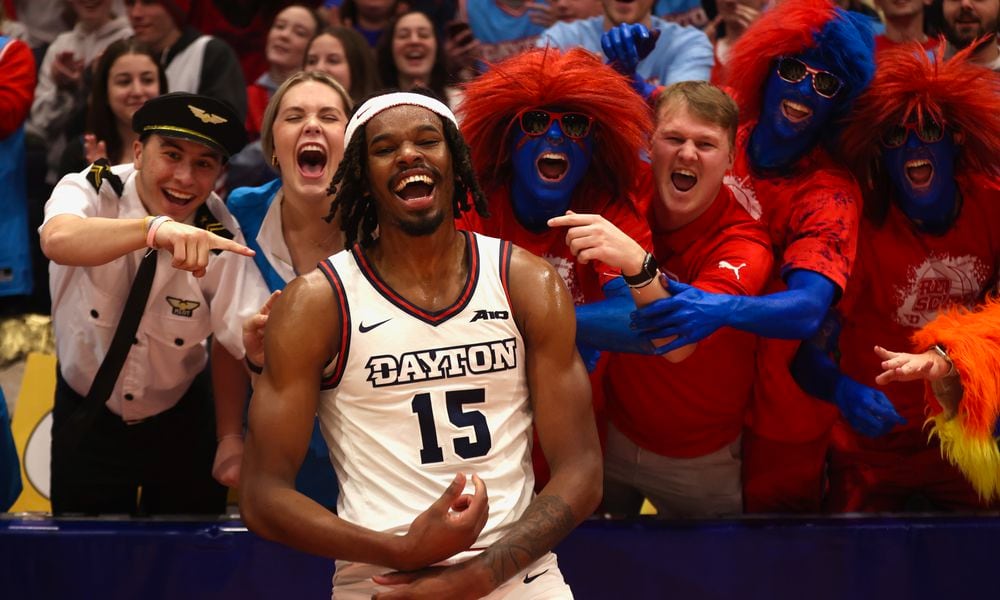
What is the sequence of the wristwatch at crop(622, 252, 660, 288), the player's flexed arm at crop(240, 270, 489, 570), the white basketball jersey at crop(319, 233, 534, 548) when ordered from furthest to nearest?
the wristwatch at crop(622, 252, 660, 288) → the white basketball jersey at crop(319, 233, 534, 548) → the player's flexed arm at crop(240, 270, 489, 570)

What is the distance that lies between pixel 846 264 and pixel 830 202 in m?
0.21

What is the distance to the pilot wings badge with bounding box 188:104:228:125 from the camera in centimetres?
390

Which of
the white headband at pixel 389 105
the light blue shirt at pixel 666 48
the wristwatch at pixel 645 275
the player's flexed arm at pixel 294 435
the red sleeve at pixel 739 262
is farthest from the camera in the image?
the light blue shirt at pixel 666 48

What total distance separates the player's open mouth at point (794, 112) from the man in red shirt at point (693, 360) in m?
0.19

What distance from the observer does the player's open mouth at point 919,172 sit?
4.02 m

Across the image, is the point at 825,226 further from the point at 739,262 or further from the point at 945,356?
the point at 945,356

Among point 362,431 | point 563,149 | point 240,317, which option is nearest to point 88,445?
point 240,317

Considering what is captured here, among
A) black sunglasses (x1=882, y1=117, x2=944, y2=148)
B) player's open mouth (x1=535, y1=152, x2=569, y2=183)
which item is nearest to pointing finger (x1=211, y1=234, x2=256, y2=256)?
player's open mouth (x1=535, y1=152, x2=569, y2=183)

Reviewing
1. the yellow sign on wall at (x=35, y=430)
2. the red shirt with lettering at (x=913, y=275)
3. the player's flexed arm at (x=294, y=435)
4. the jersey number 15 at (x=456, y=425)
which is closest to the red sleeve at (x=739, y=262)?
the red shirt with lettering at (x=913, y=275)

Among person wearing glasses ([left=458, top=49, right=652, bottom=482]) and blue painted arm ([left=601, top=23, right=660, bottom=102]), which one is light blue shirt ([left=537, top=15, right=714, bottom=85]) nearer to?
blue painted arm ([left=601, top=23, right=660, bottom=102])

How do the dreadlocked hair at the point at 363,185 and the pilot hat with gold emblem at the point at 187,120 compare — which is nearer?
the dreadlocked hair at the point at 363,185

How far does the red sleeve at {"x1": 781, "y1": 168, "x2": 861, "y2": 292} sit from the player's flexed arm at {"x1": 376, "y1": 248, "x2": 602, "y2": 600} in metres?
0.96

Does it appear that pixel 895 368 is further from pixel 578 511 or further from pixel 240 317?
pixel 240 317

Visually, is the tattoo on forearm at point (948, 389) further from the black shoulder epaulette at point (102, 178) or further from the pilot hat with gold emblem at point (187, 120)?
the black shoulder epaulette at point (102, 178)
